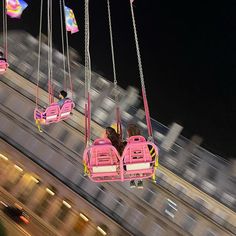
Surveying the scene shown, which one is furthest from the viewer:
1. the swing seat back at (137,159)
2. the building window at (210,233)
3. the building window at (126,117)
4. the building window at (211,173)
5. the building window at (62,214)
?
the building window at (126,117)

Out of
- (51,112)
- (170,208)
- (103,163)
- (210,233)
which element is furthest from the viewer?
(170,208)

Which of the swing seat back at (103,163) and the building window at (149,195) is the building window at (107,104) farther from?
the swing seat back at (103,163)

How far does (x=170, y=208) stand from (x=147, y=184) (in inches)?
48.8

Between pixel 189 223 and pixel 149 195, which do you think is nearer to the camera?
pixel 189 223

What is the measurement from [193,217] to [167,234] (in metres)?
1.10

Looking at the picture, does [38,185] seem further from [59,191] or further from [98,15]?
[98,15]

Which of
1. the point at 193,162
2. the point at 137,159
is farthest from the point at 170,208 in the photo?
the point at 137,159

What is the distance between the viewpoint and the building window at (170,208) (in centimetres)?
1396

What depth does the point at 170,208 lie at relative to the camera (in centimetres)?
1406

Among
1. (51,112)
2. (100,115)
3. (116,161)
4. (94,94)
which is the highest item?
(94,94)

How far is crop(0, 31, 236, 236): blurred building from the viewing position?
13.6m

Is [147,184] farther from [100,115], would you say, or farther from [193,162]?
[100,115]

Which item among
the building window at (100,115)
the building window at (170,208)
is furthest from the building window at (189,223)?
the building window at (100,115)

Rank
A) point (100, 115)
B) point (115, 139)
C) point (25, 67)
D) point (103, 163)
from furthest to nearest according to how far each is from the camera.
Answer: point (25, 67), point (100, 115), point (115, 139), point (103, 163)
